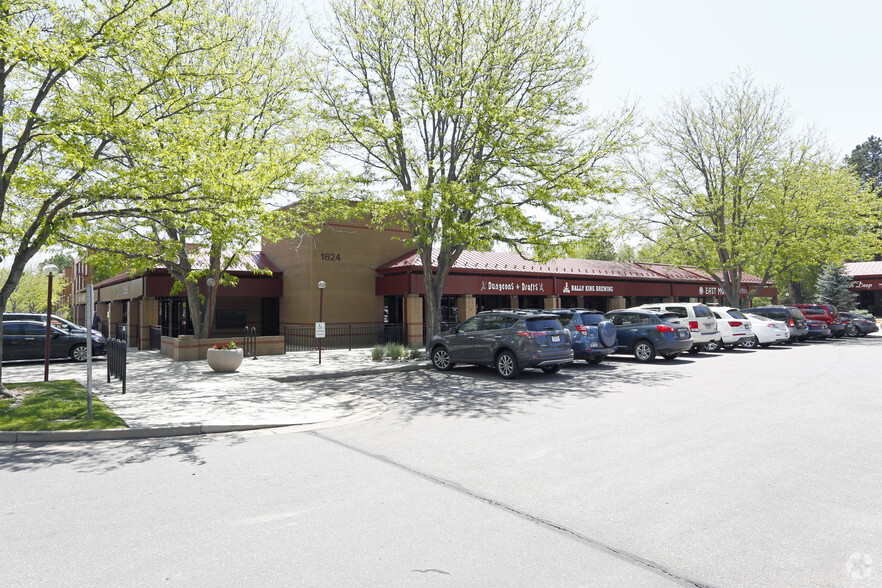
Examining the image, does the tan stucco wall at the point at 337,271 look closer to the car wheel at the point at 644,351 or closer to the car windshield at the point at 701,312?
the car wheel at the point at 644,351

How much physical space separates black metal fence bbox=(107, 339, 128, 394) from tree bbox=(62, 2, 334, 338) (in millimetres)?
2358

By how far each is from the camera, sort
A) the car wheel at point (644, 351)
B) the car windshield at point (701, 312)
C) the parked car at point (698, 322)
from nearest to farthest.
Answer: the car wheel at point (644, 351) → the parked car at point (698, 322) → the car windshield at point (701, 312)

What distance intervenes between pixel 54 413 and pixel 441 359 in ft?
30.9

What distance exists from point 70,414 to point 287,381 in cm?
544

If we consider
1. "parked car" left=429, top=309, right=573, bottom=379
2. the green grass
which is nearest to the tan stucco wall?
"parked car" left=429, top=309, right=573, bottom=379

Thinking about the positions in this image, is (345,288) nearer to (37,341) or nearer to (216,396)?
(37,341)

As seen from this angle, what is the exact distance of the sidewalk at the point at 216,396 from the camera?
8461 millimetres

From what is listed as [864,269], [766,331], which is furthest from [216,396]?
[864,269]

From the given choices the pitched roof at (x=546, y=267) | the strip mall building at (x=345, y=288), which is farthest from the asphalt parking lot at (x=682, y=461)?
the pitched roof at (x=546, y=267)

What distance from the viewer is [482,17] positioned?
17359 millimetres

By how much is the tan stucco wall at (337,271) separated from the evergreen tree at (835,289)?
38405 millimetres

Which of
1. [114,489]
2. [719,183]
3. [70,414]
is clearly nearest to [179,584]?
[114,489]

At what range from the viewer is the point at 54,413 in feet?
29.7

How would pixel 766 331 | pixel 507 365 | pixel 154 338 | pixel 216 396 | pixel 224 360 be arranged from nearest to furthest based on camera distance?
pixel 216 396, pixel 507 365, pixel 224 360, pixel 766 331, pixel 154 338
